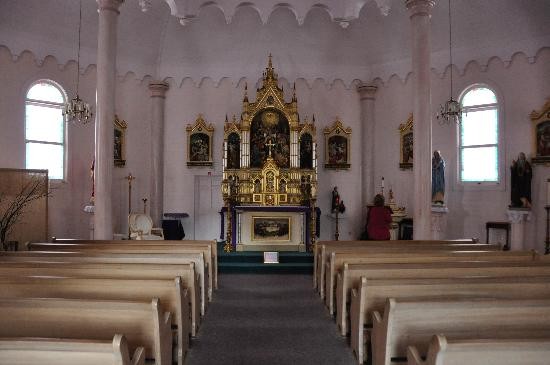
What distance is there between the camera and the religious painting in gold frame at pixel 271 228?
12289mm

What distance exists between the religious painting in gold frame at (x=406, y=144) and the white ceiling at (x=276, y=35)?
5.40 feet

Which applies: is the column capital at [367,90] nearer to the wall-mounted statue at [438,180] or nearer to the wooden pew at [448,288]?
the wall-mounted statue at [438,180]

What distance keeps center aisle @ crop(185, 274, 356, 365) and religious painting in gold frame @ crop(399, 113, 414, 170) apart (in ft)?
24.4

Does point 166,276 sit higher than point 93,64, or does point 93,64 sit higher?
point 93,64

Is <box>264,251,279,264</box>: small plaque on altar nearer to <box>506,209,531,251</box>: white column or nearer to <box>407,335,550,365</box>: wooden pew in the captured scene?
Result: <box>506,209,531,251</box>: white column

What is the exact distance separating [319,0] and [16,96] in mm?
8726

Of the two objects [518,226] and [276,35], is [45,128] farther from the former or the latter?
[518,226]

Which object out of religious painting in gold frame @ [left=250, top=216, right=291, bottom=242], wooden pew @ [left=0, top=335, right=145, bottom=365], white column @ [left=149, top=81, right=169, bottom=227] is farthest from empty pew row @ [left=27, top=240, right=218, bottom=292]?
white column @ [left=149, top=81, right=169, bottom=227]

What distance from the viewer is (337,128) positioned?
15.7m

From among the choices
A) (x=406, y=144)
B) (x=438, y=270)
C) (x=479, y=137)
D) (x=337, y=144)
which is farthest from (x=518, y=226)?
(x=438, y=270)

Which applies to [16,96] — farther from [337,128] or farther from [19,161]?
[337,128]

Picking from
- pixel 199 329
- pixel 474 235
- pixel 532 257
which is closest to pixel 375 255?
pixel 532 257

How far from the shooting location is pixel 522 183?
40.9 feet

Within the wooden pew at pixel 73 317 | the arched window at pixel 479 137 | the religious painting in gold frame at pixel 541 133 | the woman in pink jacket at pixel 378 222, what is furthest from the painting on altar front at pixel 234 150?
the wooden pew at pixel 73 317
